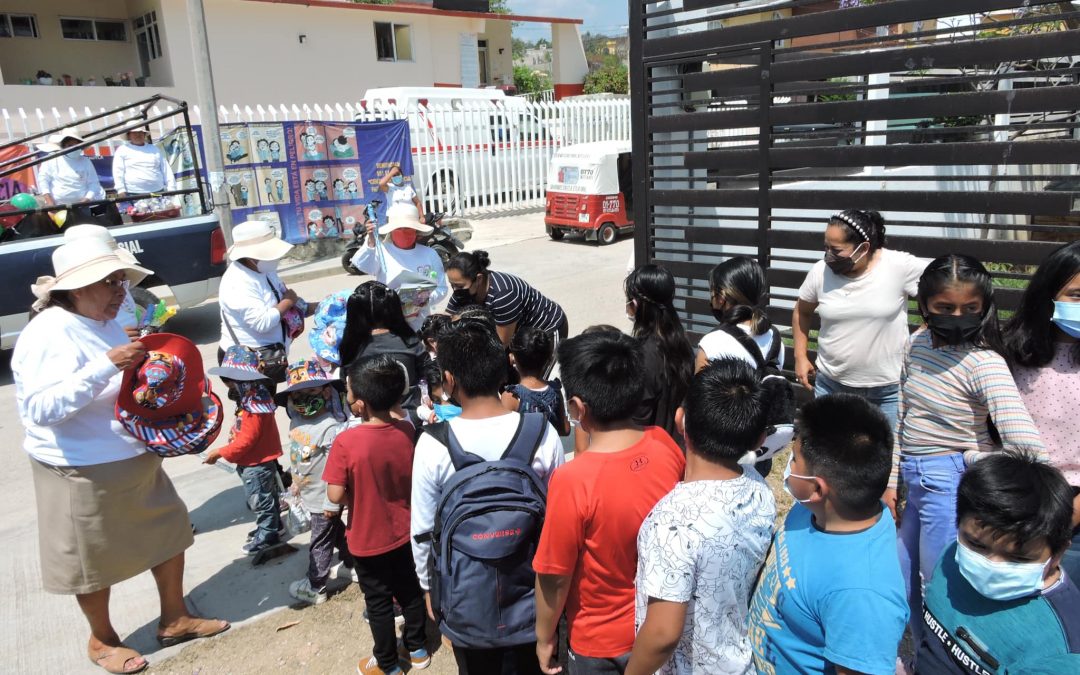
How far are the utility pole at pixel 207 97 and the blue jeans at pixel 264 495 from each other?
22.7 feet

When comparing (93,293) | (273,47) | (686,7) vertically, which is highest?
(273,47)

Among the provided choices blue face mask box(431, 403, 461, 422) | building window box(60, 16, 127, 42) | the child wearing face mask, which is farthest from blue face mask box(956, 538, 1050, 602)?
building window box(60, 16, 127, 42)

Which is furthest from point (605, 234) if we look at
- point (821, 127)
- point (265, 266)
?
point (265, 266)

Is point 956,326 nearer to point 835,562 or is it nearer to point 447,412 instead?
point 835,562

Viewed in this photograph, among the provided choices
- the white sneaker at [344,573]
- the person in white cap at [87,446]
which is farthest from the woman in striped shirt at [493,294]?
the person in white cap at [87,446]

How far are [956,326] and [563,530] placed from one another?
1.62 m

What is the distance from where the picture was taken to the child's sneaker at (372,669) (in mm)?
3074

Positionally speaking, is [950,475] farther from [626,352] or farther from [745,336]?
[626,352]

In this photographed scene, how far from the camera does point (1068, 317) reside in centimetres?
242

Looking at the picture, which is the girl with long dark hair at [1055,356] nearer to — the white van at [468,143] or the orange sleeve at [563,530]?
the orange sleeve at [563,530]

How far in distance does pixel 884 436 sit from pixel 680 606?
674 millimetres

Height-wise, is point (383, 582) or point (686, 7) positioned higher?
point (686, 7)

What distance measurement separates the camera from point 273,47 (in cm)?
2083

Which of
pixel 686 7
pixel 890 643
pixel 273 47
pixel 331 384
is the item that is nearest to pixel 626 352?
pixel 890 643
